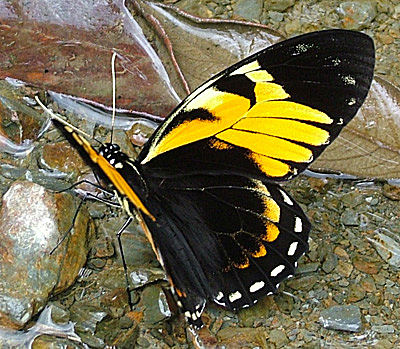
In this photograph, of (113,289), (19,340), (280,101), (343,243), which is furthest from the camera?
(343,243)

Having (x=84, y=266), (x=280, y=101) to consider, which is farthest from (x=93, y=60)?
(x=280, y=101)

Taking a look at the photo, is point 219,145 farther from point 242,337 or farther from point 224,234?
point 242,337

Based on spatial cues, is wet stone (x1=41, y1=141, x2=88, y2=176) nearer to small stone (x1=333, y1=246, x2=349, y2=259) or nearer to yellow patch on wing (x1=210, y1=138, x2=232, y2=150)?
yellow patch on wing (x1=210, y1=138, x2=232, y2=150)

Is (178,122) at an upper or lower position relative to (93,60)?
upper

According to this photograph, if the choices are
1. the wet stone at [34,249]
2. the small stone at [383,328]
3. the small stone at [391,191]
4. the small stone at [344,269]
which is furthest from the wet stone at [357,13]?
the wet stone at [34,249]

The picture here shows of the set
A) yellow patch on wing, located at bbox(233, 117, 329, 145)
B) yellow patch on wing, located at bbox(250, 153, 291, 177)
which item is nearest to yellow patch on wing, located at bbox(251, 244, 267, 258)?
yellow patch on wing, located at bbox(250, 153, 291, 177)

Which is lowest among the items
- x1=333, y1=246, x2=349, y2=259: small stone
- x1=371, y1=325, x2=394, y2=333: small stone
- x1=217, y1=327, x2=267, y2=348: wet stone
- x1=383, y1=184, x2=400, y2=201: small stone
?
x1=217, y1=327, x2=267, y2=348: wet stone

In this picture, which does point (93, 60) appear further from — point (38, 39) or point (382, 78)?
point (382, 78)

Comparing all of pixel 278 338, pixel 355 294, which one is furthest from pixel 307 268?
pixel 278 338
